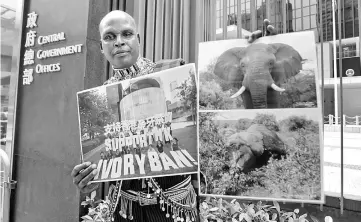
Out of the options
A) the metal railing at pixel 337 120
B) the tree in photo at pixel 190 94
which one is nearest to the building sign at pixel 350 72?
the metal railing at pixel 337 120

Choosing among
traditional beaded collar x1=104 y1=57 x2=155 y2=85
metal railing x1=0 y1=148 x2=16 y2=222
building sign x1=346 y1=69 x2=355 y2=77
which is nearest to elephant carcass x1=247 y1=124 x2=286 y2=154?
traditional beaded collar x1=104 y1=57 x2=155 y2=85

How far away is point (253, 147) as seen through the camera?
0.85 meters

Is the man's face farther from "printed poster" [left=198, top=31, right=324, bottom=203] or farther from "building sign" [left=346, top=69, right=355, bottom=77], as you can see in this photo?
"building sign" [left=346, top=69, right=355, bottom=77]

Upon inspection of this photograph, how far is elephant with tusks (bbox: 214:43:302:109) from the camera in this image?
32.8 inches

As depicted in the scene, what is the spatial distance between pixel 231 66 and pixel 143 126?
1.08 ft

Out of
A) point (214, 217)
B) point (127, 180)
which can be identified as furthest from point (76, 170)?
point (214, 217)

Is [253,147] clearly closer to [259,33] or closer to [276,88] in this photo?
[276,88]

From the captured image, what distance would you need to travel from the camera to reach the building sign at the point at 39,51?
2427mm

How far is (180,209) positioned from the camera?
1016mm

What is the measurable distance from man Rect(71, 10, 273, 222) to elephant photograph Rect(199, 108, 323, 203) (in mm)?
165

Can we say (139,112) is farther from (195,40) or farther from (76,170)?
(195,40)

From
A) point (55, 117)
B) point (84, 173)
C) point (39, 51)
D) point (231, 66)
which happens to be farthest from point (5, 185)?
point (231, 66)

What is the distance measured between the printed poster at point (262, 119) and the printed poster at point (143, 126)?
0.05 metres

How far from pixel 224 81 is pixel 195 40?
1.10 meters
